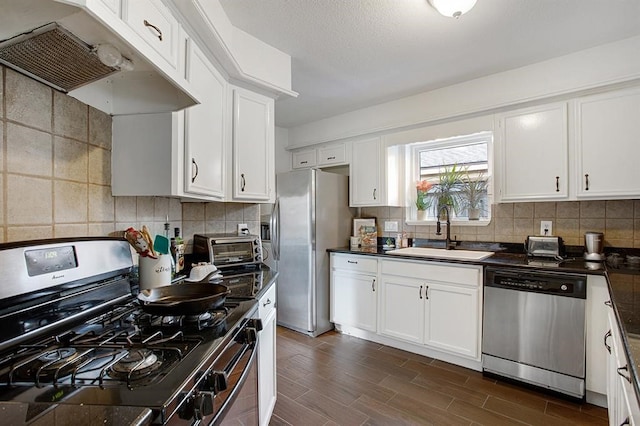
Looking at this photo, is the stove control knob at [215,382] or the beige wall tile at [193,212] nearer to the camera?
the stove control knob at [215,382]

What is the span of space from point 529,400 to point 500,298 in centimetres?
66

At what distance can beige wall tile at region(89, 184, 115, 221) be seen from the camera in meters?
1.37

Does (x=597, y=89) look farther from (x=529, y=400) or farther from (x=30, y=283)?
(x=30, y=283)

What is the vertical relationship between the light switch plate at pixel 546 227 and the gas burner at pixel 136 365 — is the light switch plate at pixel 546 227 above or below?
above

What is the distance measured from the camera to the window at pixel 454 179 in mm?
3010

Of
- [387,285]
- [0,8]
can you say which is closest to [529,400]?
[387,285]

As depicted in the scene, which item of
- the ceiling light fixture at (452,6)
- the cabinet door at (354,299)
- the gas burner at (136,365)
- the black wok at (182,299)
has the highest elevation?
the ceiling light fixture at (452,6)

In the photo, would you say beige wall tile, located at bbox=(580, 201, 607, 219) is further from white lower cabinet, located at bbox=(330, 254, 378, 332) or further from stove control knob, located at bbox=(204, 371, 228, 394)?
stove control knob, located at bbox=(204, 371, 228, 394)

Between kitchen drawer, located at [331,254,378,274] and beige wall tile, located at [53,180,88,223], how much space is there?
7.46 ft

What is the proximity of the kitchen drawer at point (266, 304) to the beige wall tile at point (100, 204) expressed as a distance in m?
0.83

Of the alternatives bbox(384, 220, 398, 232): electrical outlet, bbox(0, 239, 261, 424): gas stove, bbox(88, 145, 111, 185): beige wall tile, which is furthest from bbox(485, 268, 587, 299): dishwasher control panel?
bbox(88, 145, 111, 185): beige wall tile

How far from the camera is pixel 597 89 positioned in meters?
2.19

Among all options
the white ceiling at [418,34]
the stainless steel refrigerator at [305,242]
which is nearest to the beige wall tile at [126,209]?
the white ceiling at [418,34]

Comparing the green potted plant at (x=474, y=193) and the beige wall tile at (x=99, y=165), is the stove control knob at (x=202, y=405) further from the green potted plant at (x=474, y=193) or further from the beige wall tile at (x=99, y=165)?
the green potted plant at (x=474, y=193)
